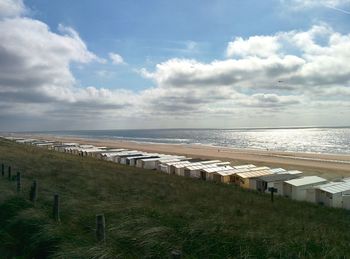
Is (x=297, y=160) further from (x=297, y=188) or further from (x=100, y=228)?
(x=100, y=228)

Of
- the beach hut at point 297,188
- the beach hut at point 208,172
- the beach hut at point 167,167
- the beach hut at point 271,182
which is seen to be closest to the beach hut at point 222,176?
the beach hut at point 208,172

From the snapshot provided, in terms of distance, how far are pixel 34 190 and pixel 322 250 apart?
7588mm

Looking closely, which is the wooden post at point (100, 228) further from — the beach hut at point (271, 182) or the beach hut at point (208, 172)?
the beach hut at point (208, 172)

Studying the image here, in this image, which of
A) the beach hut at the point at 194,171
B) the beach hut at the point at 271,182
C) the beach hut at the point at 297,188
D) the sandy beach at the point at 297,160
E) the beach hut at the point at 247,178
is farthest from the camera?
the sandy beach at the point at 297,160

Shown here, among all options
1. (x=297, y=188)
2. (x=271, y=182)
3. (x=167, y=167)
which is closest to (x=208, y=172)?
(x=167, y=167)

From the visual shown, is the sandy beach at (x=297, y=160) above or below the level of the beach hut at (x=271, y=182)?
below

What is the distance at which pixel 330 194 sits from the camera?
21.7m

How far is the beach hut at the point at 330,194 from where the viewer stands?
21.6 metres

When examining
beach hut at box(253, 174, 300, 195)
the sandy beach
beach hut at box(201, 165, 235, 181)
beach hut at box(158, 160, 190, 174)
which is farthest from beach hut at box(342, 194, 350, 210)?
beach hut at box(158, 160, 190, 174)

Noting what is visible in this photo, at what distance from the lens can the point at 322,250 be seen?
681cm

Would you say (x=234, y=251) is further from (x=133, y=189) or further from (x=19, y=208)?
(x=133, y=189)

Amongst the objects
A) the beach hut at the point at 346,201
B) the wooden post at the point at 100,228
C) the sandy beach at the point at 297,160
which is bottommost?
the sandy beach at the point at 297,160

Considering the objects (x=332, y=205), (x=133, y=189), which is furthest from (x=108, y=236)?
(x=332, y=205)

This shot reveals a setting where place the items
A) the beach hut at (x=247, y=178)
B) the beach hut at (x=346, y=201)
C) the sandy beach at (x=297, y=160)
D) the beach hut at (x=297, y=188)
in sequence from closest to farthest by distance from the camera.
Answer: the beach hut at (x=346, y=201) < the beach hut at (x=297, y=188) < the beach hut at (x=247, y=178) < the sandy beach at (x=297, y=160)
